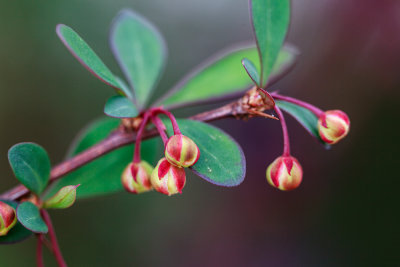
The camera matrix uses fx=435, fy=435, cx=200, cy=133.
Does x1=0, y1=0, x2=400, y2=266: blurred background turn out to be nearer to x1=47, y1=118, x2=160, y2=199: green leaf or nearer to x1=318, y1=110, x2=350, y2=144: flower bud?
x1=47, y1=118, x2=160, y2=199: green leaf

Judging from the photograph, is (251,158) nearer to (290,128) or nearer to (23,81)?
(290,128)

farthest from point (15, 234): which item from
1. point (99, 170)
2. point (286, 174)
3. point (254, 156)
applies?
point (254, 156)

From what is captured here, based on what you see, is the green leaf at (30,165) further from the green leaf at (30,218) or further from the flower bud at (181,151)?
the flower bud at (181,151)

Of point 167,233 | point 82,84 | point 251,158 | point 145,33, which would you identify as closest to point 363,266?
point 251,158

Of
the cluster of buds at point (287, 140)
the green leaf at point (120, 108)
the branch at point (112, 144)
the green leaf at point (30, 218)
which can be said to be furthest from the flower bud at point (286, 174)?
the green leaf at point (30, 218)

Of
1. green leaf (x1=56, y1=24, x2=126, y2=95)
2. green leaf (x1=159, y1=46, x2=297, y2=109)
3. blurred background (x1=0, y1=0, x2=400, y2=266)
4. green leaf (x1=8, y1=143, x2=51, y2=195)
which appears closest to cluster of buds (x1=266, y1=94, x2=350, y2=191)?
green leaf (x1=159, y1=46, x2=297, y2=109)
